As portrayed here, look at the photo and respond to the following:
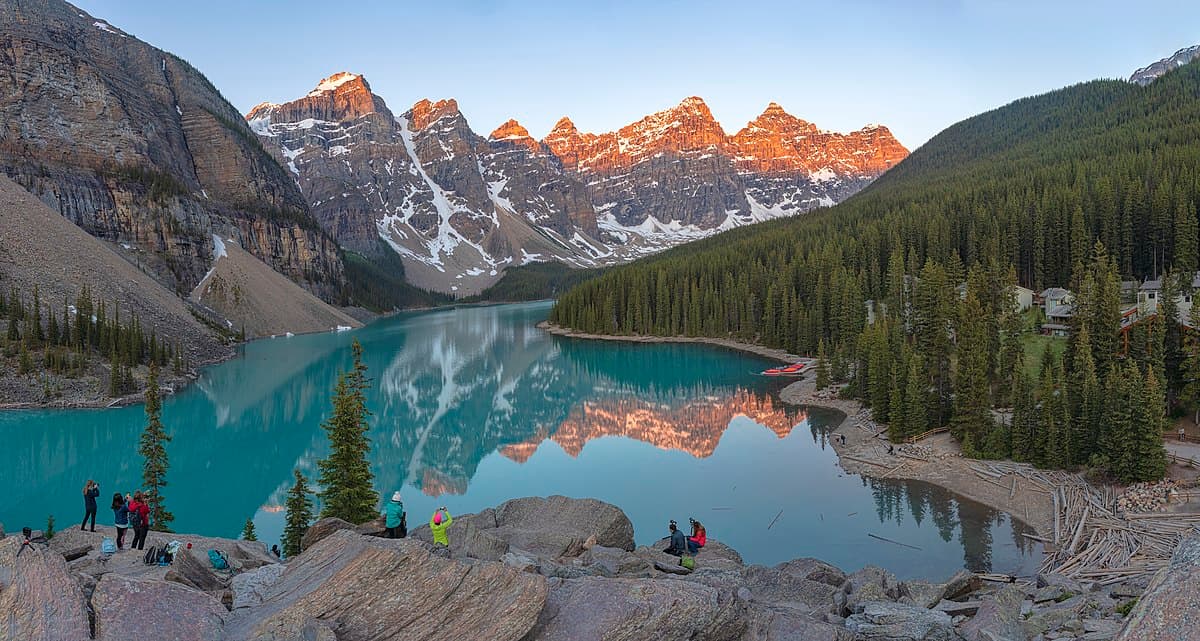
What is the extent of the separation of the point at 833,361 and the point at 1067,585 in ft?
148

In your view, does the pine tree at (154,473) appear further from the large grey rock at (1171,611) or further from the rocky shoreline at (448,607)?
the large grey rock at (1171,611)

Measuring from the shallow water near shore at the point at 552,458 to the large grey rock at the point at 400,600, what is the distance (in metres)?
17.2

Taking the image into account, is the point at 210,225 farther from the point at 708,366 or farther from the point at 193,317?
the point at 708,366

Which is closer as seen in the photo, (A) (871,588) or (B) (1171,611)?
(B) (1171,611)

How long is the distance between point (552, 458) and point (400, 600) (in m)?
32.8

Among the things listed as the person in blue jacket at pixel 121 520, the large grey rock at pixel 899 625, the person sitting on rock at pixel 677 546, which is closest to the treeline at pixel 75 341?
the person in blue jacket at pixel 121 520

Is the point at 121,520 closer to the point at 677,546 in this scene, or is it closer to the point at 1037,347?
the point at 677,546

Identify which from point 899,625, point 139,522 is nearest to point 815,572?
point 899,625

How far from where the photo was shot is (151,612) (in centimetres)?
991

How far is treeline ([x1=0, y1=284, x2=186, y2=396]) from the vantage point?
60.7 metres

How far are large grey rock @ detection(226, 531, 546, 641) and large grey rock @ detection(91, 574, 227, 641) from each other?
0.36 metres

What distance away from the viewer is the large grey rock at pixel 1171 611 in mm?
8453

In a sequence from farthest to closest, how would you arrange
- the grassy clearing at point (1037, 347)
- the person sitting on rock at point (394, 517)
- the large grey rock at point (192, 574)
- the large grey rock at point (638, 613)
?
the grassy clearing at point (1037, 347) < the person sitting on rock at point (394, 517) < the large grey rock at point (192, 574) < the large grey rock at point (638, 613)

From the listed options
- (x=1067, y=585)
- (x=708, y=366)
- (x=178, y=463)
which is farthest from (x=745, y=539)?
(x=708, y=366)
